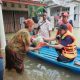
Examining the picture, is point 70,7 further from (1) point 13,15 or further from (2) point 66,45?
(2) point 66,45

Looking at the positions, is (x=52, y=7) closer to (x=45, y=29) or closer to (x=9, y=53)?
(x=45, y=29)

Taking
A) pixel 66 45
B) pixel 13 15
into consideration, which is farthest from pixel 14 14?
pixel 66 45

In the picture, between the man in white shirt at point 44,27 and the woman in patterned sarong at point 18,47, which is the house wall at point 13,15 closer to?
the man in white shirt at point 44,27

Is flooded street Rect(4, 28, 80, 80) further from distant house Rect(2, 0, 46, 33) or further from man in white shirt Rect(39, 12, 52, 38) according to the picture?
distant house Rect(2, 0, 46, 33)

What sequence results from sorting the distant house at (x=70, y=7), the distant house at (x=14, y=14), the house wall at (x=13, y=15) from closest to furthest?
1. the distant house at (x=14, y=14)
2. the house wall at (x=13, y=15)
3. the distant house at (x=70, y=7)

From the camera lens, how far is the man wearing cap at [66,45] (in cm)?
653

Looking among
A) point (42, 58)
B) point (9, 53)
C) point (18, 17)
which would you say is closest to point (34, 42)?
point (42, 58)

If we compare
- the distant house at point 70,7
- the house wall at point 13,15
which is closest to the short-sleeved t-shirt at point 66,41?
the house wall at point 13,15

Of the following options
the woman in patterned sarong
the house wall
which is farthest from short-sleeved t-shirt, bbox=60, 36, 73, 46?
the house wall

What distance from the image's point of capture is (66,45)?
670 cm

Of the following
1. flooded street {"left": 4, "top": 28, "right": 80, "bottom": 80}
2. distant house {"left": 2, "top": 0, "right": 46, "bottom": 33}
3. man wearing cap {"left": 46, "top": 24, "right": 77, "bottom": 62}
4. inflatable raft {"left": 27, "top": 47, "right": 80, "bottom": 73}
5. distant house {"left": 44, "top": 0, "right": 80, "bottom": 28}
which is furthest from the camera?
distant house {"left": 44, "top": 0, "right": 80, "bottom": 28}

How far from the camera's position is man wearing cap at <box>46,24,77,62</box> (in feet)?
21.4

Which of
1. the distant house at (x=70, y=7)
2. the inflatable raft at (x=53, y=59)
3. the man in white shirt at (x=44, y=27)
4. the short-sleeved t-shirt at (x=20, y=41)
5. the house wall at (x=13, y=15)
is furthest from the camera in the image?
the distant house at (x=70, y=7)

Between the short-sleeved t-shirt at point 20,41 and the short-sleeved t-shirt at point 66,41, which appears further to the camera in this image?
the short-sleeved t-shirt at point 66,41
